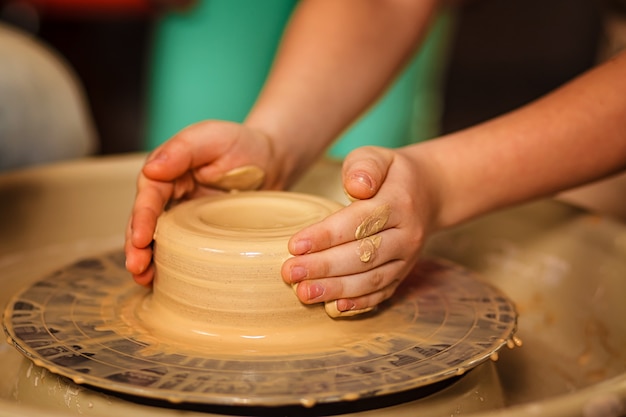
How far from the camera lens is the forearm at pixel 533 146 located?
0.93 m

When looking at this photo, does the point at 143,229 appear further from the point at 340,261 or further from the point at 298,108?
the point at 298,108

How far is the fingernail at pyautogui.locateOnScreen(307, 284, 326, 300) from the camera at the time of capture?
77 centimetres

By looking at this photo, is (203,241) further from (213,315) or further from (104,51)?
(104,51)

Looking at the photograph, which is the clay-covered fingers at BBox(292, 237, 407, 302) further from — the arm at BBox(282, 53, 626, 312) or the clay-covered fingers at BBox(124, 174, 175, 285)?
the clay-covered fingers at BBox(124, 174, 175, 285)

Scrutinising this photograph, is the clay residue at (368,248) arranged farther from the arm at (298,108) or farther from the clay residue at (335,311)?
the arm at (298,108)

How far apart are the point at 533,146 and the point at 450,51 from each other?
13.8 feet

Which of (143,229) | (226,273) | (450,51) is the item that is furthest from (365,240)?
(450,51)

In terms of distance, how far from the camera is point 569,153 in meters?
0.95

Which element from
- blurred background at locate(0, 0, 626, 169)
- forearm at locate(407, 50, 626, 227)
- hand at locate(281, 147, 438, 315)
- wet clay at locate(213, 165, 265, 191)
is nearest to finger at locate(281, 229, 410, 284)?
hand at locate(281, 147, 438, 315)

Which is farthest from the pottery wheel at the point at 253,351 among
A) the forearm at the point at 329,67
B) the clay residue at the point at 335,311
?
the forearm at the point at 329,67

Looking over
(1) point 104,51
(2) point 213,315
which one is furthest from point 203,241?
(1) point 104,51

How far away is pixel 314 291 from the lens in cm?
77

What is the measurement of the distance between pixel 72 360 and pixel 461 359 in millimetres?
371

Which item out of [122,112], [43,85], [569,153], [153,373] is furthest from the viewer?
[122,112]
